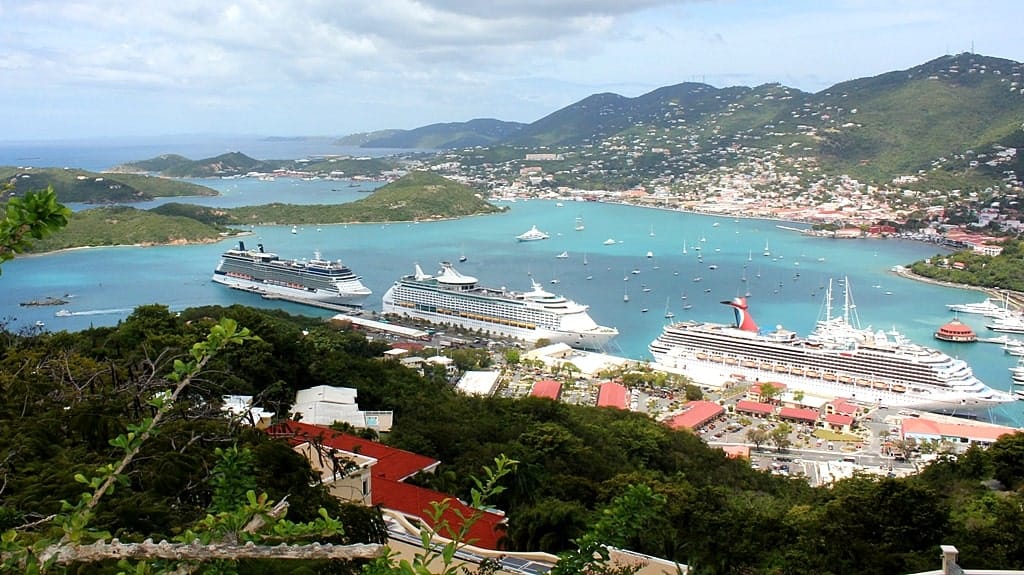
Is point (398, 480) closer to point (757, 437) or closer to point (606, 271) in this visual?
point (757, 437)

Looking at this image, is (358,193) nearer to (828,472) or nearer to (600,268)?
(600,268)

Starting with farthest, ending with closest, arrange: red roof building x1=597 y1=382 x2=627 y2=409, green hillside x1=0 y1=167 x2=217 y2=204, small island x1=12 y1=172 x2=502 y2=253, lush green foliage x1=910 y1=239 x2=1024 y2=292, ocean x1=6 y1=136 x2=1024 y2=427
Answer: green hillside x1=0 y1=167 x2=217 y2=204 → small island x1=12 y1=172 x2=502 y2=253 → lush green foliage x1=910 y1=239 x2=1024 y2=292 → ocean x1=6 y1=136 x2=1024 y2=427 → red roof building x1=597 y1=382 x2=627 y2=409

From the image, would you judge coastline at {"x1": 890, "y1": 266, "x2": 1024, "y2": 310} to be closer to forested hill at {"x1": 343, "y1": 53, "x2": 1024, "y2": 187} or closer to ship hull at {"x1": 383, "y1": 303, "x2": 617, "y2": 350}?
ship hull at {"x1": 383, "y1": 303, "x2": 617, "y2": 350}

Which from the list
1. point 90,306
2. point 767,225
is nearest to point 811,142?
point 767,225

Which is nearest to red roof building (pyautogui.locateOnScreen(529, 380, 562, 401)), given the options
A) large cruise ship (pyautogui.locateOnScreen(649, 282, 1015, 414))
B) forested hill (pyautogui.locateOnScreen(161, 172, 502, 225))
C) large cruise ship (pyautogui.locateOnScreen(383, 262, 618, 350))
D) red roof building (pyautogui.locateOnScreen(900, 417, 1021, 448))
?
large cruise ship (pyautogui.locateOnScreen(649, 282, 1015, 414))

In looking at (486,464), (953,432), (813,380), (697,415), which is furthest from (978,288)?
(486,464)
